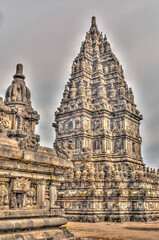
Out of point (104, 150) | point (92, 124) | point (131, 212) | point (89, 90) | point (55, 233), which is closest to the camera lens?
point (55, 233)

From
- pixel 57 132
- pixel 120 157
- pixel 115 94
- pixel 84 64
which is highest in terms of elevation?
pixel 84 64

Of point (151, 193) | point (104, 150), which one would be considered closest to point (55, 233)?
point (151, 193)

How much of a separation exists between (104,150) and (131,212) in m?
16.8

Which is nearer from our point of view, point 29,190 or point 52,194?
point 29,190

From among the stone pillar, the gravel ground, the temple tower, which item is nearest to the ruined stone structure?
the temple tower

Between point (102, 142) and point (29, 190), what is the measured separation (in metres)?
34.9

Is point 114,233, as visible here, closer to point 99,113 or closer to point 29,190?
point 29,190

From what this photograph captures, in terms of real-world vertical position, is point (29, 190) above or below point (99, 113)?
below

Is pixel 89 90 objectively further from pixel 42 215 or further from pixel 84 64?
pixel 42 215

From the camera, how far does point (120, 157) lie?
43.2m

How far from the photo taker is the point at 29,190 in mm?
8891

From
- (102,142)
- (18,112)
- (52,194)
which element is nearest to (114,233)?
(52,194)

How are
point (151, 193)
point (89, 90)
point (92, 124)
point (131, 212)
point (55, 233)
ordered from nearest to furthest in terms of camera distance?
point (55, 233) → point (131, 212) → point (151, 193) → point (92, 124) → point (89, 90)

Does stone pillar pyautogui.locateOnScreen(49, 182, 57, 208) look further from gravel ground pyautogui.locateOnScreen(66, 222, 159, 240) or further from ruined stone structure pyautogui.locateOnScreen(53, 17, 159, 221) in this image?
ruined stone structure pyautogui.locateOnScreen(53, 17, 159, 221)
